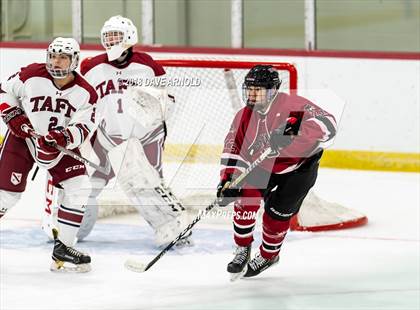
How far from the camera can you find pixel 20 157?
491 centimetres

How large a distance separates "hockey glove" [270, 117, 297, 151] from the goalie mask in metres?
0.14

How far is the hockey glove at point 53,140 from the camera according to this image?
4770 mm

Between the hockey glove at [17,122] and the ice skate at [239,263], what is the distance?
35.7 inches

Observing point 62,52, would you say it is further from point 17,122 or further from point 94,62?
point 94,62

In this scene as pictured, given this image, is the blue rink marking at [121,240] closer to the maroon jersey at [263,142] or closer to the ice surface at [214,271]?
the ice surface at [214,271]

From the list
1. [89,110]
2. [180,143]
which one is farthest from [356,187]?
[89,110]

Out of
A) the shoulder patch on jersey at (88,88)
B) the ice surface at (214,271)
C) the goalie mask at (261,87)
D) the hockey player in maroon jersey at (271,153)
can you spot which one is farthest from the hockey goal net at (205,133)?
the goalie mask at (261,87)

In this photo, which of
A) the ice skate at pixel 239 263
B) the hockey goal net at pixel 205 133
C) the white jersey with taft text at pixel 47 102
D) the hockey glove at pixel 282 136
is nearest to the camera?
the hockey glove at pixel 282 136

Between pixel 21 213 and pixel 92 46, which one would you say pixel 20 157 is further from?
pixel 92 46

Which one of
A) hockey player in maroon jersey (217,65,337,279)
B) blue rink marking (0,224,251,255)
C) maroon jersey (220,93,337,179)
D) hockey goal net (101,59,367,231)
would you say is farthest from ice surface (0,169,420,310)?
maroon jersey (220,93,337,179)

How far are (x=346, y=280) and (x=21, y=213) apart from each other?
1948 mm

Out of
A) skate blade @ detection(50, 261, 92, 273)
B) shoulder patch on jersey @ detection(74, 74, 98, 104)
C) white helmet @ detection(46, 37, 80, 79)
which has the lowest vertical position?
skate blade @ detection(50, 261, 92, 273)

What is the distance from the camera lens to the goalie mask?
14.9 ft

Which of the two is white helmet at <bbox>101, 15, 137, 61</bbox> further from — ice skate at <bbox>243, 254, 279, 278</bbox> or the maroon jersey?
ice skate at <bbox>243, 254, 279, 278</bbox>
